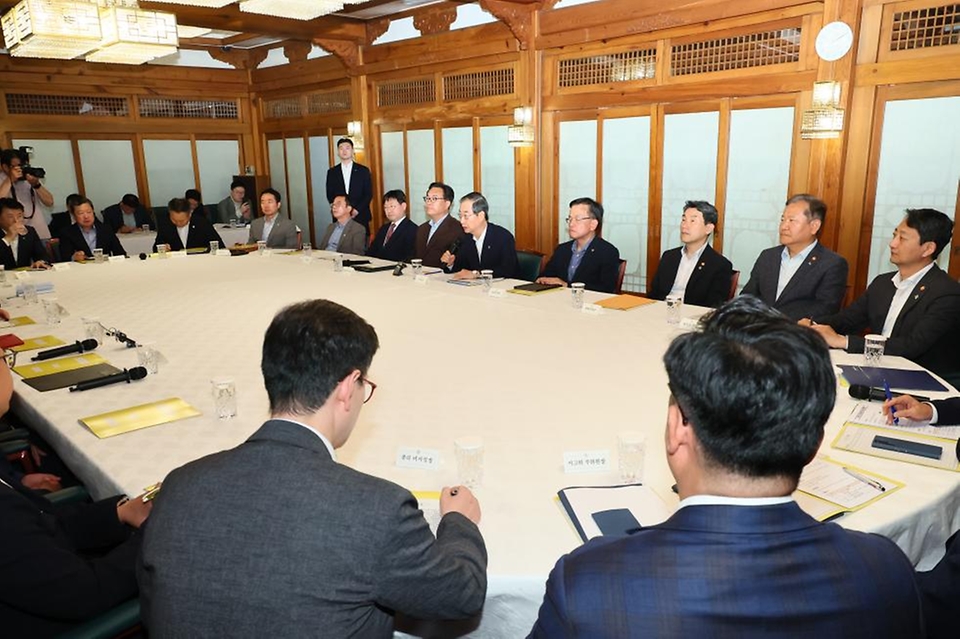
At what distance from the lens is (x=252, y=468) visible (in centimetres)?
109

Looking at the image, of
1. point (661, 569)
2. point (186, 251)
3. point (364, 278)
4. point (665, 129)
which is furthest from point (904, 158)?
point (186, 251)

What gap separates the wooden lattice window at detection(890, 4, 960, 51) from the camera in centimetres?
424

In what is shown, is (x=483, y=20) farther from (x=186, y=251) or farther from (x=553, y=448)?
(x=553, y=448)

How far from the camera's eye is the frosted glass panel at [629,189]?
6.03 meters

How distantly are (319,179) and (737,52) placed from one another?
20.1 ft

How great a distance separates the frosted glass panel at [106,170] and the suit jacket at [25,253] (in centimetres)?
416

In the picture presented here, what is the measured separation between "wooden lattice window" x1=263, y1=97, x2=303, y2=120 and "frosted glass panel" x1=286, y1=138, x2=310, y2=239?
373 mm

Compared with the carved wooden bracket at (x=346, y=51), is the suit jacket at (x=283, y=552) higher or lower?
lower

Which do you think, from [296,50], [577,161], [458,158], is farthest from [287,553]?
[296,50]

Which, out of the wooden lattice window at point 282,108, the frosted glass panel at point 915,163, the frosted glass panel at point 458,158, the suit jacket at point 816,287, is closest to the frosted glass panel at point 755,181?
the frosted glass panel at point 915,163

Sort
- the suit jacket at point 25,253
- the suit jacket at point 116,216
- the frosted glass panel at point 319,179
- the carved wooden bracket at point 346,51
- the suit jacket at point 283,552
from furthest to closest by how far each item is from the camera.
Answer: the frosted glass panel at point 319,179
the suit jacket at point 116,216
the carved wooden bracket at point 346,51
the suit jacket at point 25,253
the suit jacket at point 283,552

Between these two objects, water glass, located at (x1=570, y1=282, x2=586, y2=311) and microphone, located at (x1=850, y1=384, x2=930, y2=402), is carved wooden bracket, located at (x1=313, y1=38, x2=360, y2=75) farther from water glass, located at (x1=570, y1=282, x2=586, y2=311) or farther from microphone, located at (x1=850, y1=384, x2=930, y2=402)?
microphone, located at (x1=850, y1=384, x2=930, y2=402)

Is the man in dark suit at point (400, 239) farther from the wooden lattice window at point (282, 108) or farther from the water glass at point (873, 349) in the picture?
the wooden lattice window at point (282, 108)

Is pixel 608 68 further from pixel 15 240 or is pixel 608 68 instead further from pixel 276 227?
pixel 15 240
